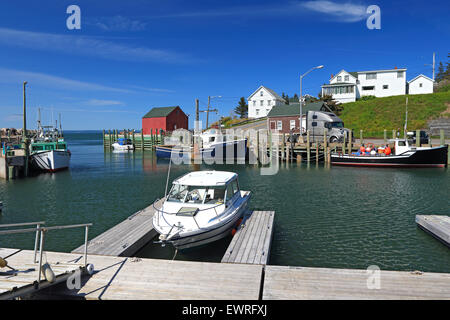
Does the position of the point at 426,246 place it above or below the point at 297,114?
below

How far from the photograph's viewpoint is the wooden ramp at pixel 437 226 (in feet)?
40.5

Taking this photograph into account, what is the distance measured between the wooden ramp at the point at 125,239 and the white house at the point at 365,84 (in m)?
67.9

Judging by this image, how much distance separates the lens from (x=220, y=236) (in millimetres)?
11633

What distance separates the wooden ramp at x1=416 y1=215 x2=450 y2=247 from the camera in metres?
12.3

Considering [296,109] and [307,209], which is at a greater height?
[296,109]

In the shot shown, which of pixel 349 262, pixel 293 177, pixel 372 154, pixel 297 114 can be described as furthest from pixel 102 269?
pixel 297 114

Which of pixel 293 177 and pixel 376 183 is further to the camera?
pixel 293 177

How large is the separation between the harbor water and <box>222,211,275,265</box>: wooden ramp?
37.0 inches

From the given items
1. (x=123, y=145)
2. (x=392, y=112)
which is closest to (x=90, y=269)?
(x=123, y=145)

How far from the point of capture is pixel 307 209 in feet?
59.8

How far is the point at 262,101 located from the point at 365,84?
24.4m

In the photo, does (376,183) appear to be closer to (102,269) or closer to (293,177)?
(293,177)

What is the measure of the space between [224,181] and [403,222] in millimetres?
9805

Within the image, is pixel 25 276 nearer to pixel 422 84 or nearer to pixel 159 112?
pixel 159 112
